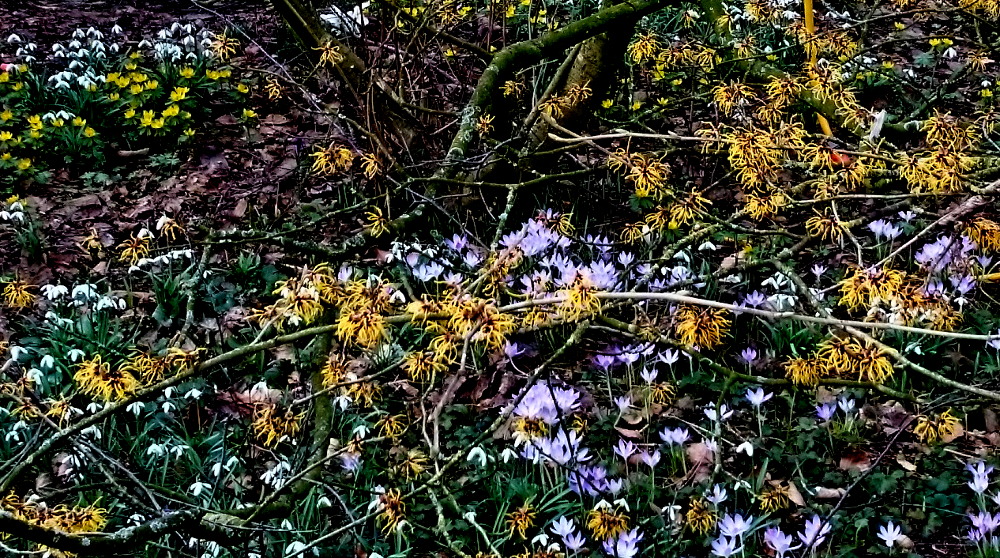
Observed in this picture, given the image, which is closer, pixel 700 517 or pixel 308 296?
pixel 308 296

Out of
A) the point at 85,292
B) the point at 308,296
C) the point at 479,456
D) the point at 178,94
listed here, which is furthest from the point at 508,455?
the point at 178,94

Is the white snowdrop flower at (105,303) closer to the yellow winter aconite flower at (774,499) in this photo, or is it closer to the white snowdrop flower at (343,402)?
the white snowdrop flower at (343,402)

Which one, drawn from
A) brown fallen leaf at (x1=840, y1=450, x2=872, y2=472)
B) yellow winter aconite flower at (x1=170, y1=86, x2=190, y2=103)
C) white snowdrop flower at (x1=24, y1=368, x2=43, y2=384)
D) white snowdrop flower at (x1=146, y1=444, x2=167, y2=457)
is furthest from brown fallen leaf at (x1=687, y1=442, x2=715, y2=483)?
yellow winter aconite flower at (x1=170, y1=86, x2=190, y2=103)

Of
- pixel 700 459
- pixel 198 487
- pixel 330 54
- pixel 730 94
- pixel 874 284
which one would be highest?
pixel 330 54

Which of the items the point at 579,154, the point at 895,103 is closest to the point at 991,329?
the point at 579,154

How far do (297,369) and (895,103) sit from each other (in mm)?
3903

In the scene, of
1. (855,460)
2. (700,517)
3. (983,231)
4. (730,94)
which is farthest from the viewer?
(855,460)

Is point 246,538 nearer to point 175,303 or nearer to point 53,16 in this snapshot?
point 175,303

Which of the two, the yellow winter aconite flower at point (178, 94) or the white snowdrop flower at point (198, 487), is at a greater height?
the yellow winter aconite flower at point (178, 94)

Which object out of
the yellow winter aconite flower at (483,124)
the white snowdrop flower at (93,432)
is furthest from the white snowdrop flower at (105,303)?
the yellow winter aconite flower at (483,124)

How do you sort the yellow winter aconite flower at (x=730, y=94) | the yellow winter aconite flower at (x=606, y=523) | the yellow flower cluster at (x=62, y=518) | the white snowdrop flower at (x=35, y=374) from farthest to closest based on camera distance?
the white snowdrop flower at (x=35, y=374) → the yellow winter aconite flower at (x=730, y=94) → the yellow winter aconite flower at (x=606, y=523) → the yellow flower cluster at (x=62, y=518)

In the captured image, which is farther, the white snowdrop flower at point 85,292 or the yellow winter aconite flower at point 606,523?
the white snowdrop flower at point 85,292

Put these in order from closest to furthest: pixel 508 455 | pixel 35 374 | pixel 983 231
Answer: pixel 983 231 < pixel 508 455 < pixel 35 374

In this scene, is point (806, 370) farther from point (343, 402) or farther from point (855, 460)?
point (343, 402)
